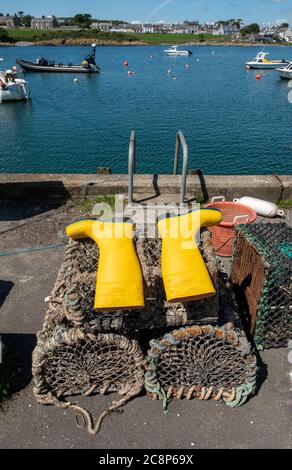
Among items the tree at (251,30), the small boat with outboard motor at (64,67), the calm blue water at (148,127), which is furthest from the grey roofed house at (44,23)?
the calm blue water at (148,127)

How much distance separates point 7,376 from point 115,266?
80.4 inches

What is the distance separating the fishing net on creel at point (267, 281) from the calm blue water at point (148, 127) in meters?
11.9

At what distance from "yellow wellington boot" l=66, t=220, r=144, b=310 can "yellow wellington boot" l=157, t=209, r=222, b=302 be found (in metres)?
0.31

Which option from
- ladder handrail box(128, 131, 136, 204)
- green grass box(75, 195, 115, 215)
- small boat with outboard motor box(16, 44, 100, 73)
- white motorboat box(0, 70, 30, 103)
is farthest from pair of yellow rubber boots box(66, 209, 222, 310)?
small boat with outboard motor box(16, 44, 100, 73)

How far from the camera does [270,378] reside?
13.8ft

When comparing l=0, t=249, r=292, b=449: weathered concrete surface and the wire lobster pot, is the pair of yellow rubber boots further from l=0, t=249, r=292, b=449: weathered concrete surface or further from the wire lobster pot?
l=0, t=249, r=292, b=449: weathered concrete surface

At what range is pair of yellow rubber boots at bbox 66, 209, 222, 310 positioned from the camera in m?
3.19

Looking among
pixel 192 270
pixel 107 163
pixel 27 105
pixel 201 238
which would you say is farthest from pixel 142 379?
pixel 27 105

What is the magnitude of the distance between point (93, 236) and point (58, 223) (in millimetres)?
3739

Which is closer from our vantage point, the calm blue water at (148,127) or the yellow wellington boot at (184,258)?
→ the yellow wellington boot at (184,258)

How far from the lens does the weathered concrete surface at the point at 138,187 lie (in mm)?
7973

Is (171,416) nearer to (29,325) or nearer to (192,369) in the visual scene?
(192,369)

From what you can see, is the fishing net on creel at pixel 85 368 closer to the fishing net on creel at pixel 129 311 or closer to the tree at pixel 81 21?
the fishing net on creel at pixel 129 311

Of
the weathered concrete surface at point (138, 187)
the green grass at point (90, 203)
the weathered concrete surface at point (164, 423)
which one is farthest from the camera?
the weathered concrete surface at point (138, 187)
